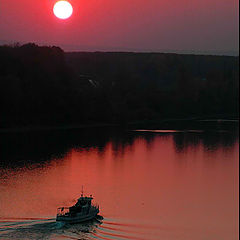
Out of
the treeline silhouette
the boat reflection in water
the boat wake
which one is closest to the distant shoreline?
the treeline silhouette

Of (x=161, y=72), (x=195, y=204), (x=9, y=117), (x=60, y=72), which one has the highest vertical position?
(x=161, y=72)

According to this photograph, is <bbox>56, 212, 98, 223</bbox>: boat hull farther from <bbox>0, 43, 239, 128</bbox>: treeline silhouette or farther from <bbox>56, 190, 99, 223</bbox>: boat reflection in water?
<bbox>0, 43, 239, 128</bbox>: treeline silhouette

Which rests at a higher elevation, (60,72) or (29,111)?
(60,72)

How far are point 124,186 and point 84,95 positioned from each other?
81.9 ft

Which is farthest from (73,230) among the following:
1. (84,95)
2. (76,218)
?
(84,95)

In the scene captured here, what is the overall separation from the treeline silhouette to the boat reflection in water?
2226 cm

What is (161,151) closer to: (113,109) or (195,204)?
(195,204)

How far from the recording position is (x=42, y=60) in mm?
43312

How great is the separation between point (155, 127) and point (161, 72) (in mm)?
30520

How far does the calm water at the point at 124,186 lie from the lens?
1491 centimetres

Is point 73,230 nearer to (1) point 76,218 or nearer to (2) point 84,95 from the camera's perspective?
(1) point 76,218

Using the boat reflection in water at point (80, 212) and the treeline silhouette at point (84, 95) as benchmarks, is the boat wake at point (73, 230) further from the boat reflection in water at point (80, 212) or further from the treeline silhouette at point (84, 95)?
the treeline silhouette at point (84, 95)

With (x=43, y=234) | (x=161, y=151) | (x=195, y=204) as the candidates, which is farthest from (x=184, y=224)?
(x=161, y=151)

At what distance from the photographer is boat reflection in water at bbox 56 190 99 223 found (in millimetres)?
15428
